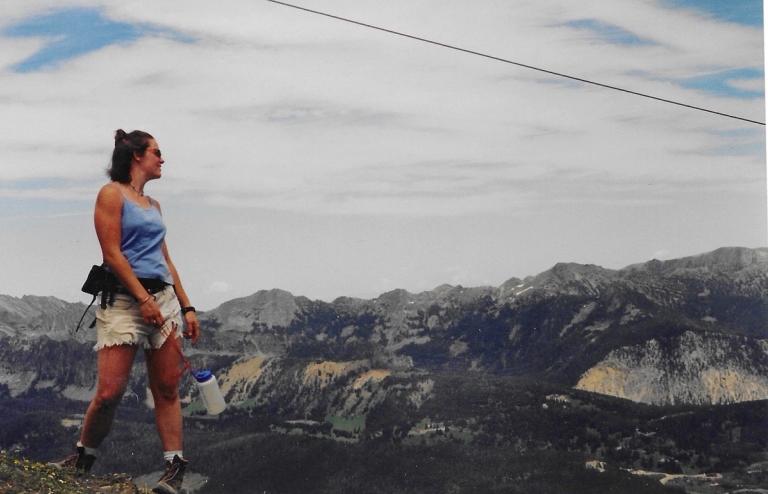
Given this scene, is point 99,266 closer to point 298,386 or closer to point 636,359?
point 298,386

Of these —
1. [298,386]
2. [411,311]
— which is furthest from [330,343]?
[411,311]

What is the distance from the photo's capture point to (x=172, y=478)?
10094mm

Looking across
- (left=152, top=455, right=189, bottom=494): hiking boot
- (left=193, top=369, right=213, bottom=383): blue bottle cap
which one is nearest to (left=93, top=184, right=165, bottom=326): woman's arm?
(left=193, top=369, right=213, bottom=383): blue bottle cap

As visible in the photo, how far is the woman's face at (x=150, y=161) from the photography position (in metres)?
10.1

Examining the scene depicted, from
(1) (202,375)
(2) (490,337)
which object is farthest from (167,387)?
(2) (490,337)

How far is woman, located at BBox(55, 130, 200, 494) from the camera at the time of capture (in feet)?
31.9

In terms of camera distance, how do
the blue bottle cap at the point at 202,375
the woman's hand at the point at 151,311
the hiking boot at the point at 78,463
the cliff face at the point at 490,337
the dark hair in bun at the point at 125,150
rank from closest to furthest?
the woman's hand at the point at 151,311, the dark hair in bun at the point at 125,150, the blue bottle cap at the point at 202,375, the hiking boot at the point at 78,463, the cliff face at the point at 490,337

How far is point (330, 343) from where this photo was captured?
6538 cm

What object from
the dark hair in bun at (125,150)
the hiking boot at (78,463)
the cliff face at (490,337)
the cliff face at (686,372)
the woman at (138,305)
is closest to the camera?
the woman at (138,305)

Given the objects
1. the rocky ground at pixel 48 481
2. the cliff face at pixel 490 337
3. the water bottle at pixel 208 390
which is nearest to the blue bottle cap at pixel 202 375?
the water bottle at pixel 208 390

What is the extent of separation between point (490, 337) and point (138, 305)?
68904 millimetres

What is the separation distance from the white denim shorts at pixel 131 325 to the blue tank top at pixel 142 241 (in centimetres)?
22

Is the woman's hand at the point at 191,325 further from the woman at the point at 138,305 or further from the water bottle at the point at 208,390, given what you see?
the water bottle at the point at 208,390

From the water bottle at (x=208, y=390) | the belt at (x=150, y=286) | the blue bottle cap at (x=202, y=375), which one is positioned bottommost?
the water bottle at (x=208, y=390)
